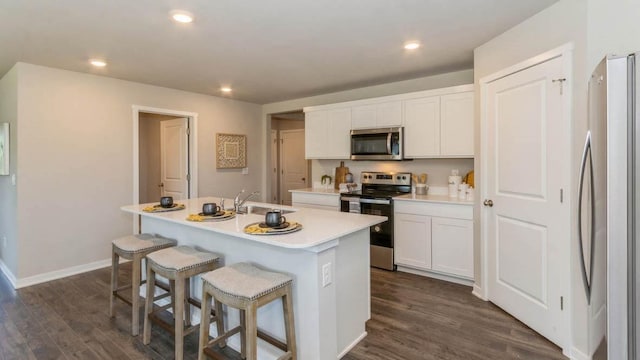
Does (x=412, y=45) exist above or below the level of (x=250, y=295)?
above

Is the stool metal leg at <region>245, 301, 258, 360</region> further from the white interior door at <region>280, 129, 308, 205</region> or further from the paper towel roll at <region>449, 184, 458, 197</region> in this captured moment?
the white interior door at <region>280, 129, 308, 205</region>

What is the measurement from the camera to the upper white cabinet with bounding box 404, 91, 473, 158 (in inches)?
140

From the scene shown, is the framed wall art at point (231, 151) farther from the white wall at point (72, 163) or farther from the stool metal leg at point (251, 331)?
the stool metal leg at point (251, 331)

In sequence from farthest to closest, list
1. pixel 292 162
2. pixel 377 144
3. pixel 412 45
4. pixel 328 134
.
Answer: pixel 292 162 < pixel 328 134 < pixel 377 144 < pixel 412 45

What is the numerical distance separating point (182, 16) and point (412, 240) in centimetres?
310

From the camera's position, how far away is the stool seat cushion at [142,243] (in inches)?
101

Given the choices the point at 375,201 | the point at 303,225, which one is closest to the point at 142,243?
the point at 303,225

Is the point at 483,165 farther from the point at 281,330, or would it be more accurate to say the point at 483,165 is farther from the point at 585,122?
the point at 281,330

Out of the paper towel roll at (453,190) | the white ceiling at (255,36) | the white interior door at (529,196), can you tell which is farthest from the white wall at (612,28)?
the paper towel roll at (453,190)

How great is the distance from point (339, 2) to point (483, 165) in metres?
1.89

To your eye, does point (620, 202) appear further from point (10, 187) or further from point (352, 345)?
point (10, 187)

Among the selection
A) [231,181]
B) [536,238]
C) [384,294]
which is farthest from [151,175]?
[536,238]

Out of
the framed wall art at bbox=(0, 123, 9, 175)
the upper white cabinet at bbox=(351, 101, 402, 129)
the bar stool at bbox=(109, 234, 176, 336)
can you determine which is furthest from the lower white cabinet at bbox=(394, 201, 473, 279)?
the framed wall art at bbox=(0, 123, 9, 175)

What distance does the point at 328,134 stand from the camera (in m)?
4.78
